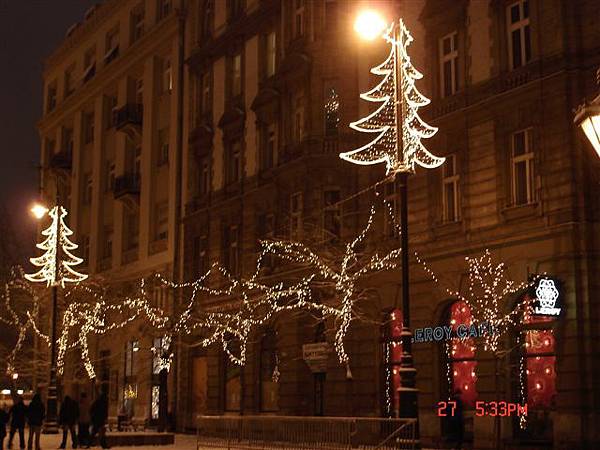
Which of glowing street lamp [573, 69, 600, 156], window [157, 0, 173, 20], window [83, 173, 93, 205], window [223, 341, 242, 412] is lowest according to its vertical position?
window [223, 341, 242, 412]

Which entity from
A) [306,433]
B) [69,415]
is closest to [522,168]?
[306,433]

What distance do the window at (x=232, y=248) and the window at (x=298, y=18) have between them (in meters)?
8.66

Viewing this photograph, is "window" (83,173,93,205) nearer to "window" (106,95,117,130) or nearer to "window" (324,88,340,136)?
"window" (106,95,117,130)

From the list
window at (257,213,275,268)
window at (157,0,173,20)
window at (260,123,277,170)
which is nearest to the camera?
window at (257,213,275,268)

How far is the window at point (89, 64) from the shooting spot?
5938 cm

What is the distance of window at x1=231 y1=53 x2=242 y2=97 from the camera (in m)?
41.9

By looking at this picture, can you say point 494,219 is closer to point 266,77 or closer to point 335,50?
point 335,50

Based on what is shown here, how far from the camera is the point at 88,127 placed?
59875mm

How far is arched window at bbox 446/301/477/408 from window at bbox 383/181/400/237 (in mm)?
3469

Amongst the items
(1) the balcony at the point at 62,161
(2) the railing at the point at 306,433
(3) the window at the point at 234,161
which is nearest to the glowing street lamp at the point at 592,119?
(2) the railing at the point at 306,433

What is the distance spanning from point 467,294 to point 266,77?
14734mm

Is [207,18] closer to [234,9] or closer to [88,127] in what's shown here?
[234,9]

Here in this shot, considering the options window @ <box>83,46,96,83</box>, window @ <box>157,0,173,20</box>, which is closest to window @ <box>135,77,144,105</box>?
window @ <box>157,0,173,20</box>

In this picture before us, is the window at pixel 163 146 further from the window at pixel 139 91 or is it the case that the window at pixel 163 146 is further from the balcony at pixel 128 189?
the window at pixel 139 91
